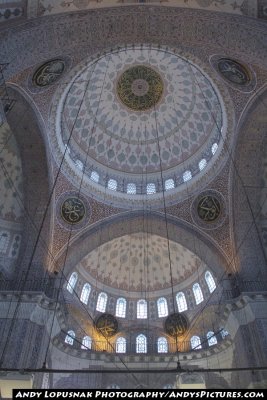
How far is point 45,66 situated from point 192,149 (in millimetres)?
7044

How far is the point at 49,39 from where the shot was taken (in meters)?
8.23

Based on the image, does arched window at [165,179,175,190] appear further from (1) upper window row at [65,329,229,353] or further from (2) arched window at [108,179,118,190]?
(1) upper window row at [65,329,229,353]

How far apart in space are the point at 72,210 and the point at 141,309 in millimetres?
6553

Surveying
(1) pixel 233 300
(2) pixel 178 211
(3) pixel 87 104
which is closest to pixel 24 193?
(3) pixel 87 104

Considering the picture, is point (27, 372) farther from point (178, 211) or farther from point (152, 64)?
point (152, 64)

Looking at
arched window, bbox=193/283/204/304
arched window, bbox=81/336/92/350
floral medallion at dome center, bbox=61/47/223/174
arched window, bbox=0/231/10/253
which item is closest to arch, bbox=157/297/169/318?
arched window, bbox=193/283/204/304

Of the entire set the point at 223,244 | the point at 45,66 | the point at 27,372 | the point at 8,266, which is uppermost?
the point at 45,66

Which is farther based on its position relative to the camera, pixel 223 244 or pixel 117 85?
pixel 117 85

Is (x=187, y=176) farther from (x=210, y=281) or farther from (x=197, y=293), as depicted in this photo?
(x=197, y=293)

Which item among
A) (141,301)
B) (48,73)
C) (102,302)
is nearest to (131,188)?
(102,302)

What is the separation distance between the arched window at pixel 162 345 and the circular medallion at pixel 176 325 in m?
0.40

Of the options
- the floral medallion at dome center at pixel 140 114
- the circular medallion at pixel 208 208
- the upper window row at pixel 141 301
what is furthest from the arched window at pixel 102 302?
the circular medallion at pixel 208 208

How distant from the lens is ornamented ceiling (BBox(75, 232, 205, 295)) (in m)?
16.2

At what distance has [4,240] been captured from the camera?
12.0 m
